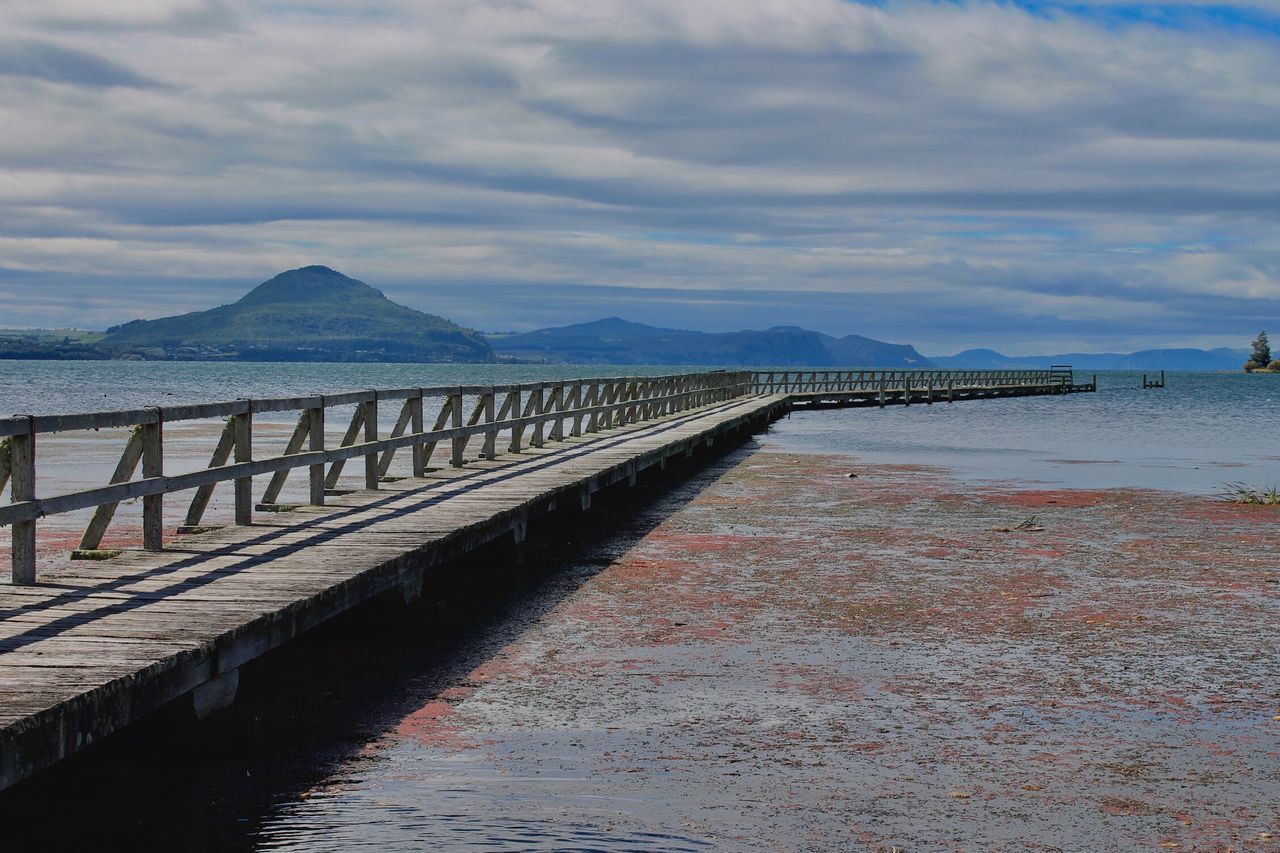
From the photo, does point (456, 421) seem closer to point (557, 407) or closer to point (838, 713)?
point (557, 407)

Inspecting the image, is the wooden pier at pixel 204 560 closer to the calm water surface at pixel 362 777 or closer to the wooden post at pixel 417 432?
Result: the wooden post at pixel 417 432

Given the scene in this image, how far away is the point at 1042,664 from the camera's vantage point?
32.3 ft

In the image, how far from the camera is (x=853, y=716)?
8.40 m

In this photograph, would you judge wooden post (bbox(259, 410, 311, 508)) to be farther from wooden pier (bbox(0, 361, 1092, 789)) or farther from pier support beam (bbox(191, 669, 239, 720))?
pier support beam (bbox(191, 669, 239, 720))

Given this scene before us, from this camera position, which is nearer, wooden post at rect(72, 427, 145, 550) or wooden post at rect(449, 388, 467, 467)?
wooden post at rect(72, 427, 145, 550)

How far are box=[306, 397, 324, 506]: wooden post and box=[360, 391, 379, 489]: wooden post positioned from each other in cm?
98

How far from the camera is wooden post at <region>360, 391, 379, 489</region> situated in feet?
48.0

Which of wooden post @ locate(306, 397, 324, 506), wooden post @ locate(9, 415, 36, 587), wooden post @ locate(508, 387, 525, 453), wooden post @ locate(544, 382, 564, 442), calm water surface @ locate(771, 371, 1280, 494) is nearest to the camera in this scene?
wooden post @ locate(9, 415, 36, 587)

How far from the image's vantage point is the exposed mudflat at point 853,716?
650 cm

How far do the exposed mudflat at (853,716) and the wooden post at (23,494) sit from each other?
2390 mm

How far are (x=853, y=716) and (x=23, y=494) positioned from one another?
4878 mm

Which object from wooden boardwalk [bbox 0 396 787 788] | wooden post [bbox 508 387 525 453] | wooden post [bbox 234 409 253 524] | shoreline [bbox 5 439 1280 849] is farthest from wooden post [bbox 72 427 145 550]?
wooden post [bbox 508 387 525 453]

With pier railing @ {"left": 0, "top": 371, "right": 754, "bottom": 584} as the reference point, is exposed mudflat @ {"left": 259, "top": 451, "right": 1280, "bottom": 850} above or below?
below

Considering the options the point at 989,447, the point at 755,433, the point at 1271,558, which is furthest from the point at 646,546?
the point at 755,433
